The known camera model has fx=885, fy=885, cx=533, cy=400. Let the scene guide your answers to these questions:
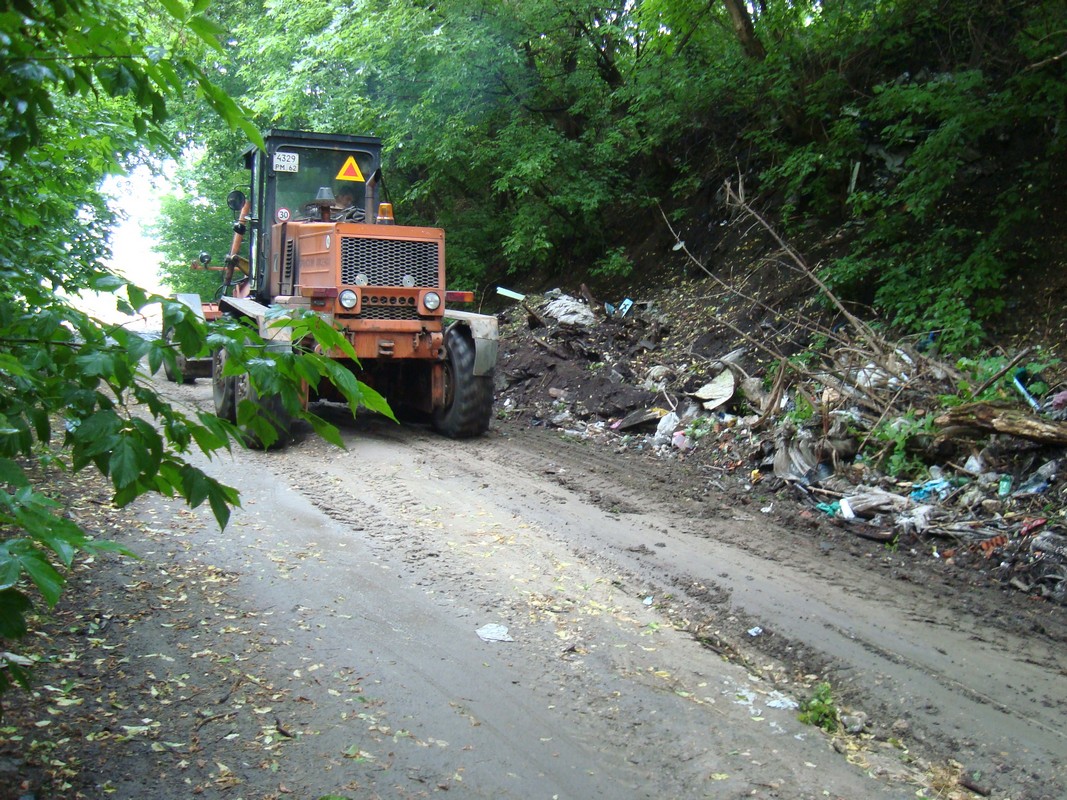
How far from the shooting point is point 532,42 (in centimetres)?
1560

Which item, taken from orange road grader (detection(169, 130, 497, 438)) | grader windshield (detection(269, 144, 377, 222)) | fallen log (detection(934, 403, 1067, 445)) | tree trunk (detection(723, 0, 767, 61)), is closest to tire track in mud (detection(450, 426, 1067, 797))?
fallen log (detection(934, 403, 1067, 445))

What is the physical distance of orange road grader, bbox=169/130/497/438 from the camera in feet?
30.4

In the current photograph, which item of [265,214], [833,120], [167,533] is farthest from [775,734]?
[833,120]

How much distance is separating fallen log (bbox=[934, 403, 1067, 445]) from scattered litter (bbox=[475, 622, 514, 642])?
15.1ft

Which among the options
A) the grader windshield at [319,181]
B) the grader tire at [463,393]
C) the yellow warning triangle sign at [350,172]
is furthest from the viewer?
the yellow warning triangle sign at [350,172]

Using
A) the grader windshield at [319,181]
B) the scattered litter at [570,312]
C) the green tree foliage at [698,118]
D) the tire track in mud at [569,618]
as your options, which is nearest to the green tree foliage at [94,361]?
the tire track in mud at [569,618]

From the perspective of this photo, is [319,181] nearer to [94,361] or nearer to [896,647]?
[896,647]

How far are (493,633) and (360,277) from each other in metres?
5.48

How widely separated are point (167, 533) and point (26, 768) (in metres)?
2.86

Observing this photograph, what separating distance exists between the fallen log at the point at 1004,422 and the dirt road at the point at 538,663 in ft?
5.14

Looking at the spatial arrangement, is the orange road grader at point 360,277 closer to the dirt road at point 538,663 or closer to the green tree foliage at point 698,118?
the dirt road at point 538,663

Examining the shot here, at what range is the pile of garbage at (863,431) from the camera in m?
6.67

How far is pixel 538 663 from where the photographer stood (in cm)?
439

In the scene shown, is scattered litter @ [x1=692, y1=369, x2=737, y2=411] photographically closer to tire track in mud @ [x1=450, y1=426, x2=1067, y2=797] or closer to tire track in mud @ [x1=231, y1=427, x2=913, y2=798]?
tire track in mud @ [x1=231, y1=427, x2=913, y2=798]
